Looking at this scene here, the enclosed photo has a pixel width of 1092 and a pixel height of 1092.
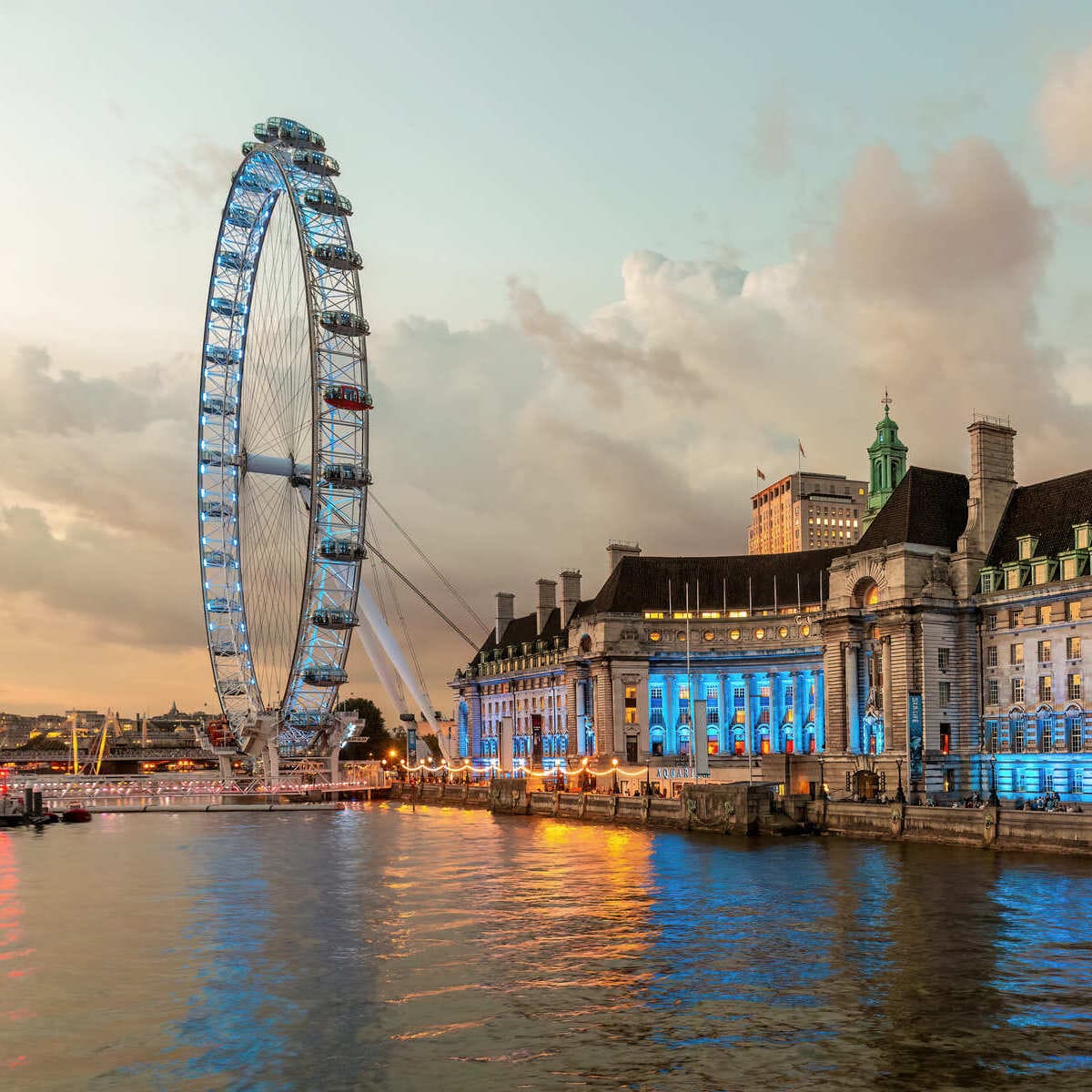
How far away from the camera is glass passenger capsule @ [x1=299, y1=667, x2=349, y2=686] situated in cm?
13338

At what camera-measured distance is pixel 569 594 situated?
19838cm

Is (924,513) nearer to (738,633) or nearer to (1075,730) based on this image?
(1075,730)

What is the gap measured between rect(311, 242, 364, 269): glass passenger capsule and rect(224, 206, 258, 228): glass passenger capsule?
9.67m

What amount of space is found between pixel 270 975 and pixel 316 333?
283 feet

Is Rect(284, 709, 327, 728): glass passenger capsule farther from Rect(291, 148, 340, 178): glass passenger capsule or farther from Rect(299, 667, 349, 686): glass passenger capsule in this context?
Rect(291, 148, 340, 178): glass passenger capsule

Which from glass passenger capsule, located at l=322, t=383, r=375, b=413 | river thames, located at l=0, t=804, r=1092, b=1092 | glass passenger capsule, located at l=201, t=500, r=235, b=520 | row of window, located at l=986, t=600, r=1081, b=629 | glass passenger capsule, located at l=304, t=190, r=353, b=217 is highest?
glass passenger capsule, located at l=304, t=190, r=353, b=217

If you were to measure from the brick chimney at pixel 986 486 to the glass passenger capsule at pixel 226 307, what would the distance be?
69.6 meters

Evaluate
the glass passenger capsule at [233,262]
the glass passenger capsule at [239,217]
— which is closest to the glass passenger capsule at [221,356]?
the glass passenger capsule at [233,262]

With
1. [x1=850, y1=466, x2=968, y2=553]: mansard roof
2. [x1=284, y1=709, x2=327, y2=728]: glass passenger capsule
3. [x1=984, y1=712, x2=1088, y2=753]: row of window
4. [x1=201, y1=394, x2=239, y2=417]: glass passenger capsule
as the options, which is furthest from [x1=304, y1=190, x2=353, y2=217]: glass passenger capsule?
[x1=984, y1=712, x2=1088, y2=753]: row of window

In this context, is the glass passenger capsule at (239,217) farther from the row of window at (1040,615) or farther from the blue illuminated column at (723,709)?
the blue illuminated column at (723,709)

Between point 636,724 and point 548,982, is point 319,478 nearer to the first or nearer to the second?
point 636,724

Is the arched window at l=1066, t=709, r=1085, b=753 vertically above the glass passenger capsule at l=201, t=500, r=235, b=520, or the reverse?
the glass passenger capsule at l=201, t=500, r=235, b=520

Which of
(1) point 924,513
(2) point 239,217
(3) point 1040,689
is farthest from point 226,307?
A: (3) point 1040,689

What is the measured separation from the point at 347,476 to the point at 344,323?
47.3 feet
